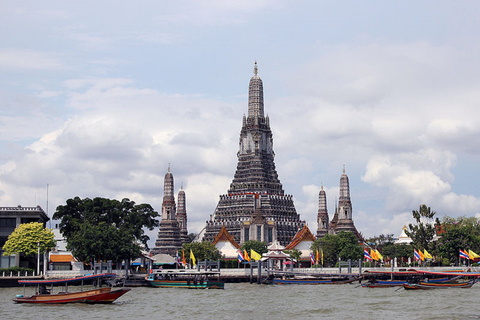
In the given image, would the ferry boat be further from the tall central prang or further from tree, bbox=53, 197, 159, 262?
the tall central prang

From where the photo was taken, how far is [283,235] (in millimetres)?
165750

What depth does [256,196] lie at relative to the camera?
170 m

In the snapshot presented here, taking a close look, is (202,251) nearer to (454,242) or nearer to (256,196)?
(256,196)

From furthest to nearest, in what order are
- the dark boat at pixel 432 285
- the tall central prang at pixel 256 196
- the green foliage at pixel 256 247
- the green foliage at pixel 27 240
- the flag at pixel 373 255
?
the tall central prang at pixel 256 196, the green foliage at pixel 256 247, the flag at pixel 373 255, the green foliage at pixel 27 240, the dark boat at pixel 432 285

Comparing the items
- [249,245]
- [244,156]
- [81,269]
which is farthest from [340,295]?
[244,156]

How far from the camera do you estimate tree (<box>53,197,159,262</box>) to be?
10669 cm

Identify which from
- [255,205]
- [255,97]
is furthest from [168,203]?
[255,97]

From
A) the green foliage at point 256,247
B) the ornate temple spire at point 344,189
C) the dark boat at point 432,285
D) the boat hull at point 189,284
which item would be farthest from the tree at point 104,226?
the ornate temple spire at point 344,189

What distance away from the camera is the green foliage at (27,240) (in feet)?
355

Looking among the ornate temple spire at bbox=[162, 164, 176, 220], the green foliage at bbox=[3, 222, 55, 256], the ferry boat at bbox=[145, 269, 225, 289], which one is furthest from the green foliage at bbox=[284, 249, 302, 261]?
the green foliage at bbox=[3, 222, 55, 256]

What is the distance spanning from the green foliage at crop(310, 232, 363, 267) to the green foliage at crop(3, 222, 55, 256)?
45.0 metres

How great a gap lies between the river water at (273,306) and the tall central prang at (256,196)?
73.0 m

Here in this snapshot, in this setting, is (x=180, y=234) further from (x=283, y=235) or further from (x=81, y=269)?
(x=81, y=269)

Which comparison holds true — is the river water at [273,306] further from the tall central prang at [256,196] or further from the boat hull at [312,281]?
the tall central prang at [256,196]
